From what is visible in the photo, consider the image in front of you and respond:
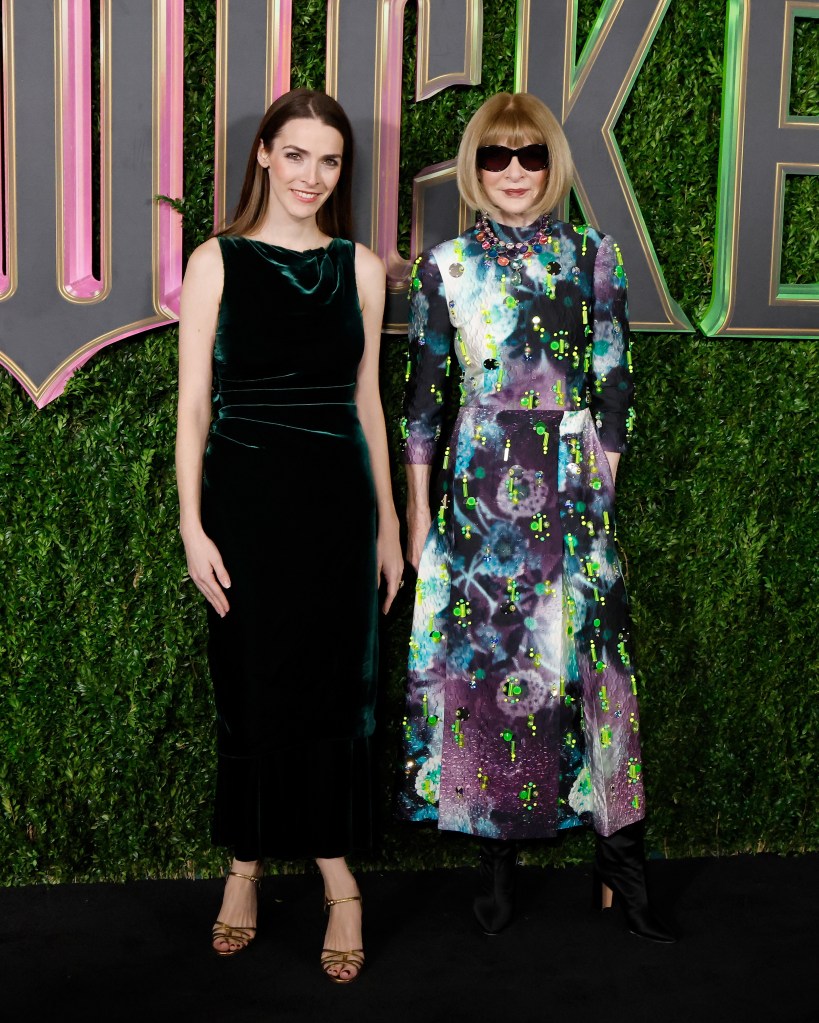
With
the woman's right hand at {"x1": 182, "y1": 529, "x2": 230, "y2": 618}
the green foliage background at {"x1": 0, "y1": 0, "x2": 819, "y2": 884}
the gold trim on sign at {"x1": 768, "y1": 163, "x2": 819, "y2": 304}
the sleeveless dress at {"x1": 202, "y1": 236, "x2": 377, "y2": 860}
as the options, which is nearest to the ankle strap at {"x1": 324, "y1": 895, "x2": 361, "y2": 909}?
the sleeveless dress at {"x1": 202, "y1": 236, "x2": 377, "y2": 860}

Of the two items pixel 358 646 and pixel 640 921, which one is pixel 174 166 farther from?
pixel 640 921

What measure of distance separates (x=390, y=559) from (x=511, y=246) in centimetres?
91

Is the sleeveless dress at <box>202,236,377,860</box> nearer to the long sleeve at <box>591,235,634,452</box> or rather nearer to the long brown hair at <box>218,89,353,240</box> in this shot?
the long brown hair at <box>218,89,353,240</box>

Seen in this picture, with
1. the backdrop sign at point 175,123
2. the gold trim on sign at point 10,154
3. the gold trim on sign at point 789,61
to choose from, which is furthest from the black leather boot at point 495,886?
the gold trim on sign at point 789,61

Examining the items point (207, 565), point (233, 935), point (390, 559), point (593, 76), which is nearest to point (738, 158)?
point (593, 76)

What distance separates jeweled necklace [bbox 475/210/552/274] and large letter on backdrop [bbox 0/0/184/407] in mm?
883

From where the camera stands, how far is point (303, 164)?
9.60 feet

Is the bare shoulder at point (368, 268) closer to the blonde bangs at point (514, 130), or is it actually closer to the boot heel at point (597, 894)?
the blonde bangs at point (514, 130)

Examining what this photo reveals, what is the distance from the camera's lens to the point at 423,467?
126 inches

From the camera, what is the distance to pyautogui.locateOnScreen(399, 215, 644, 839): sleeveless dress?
10.1 feet

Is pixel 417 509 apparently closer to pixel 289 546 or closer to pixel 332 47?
pixel 289 546

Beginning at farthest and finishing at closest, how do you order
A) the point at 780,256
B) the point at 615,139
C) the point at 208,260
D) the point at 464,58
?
the point at 780,256 → the point at 615,139 → the point at 464,58 → the point at 208,260

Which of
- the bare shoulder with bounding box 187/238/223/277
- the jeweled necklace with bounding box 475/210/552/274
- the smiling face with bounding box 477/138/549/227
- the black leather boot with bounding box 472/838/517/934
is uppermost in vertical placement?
the smiling face with bounding box 477/138/549/227

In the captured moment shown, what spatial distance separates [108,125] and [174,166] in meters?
0.21
